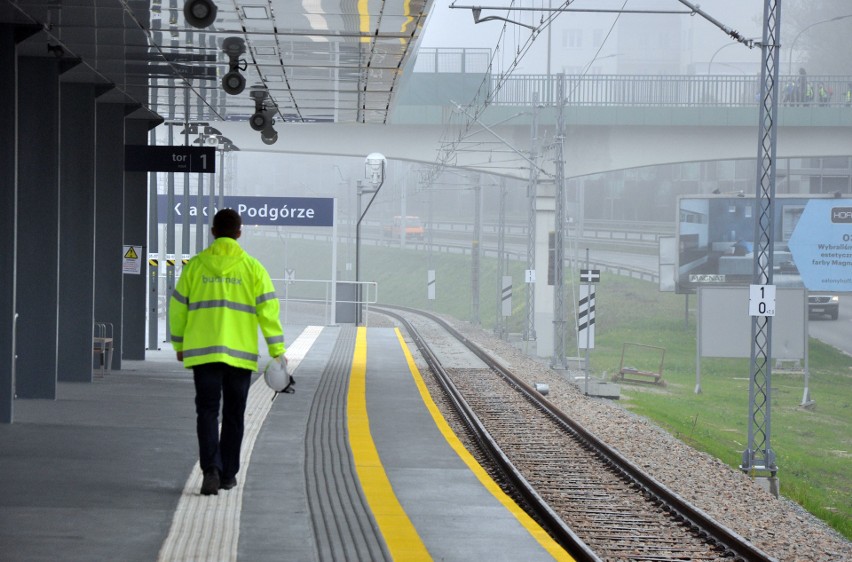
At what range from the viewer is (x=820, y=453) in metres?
24.5

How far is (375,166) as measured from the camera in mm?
31547

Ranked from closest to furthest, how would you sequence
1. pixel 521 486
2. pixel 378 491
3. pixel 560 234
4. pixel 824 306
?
pixel 378 491
pixel 521 486
pixel 560 234
pixel 824 306

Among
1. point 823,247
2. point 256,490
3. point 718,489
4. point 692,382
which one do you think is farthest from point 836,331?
point 256,490

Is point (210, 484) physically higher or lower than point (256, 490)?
higher

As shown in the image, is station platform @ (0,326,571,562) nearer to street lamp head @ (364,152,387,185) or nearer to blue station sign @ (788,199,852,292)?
street lamp head @ (364,152,387,185)

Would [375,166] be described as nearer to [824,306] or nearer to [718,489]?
[718,489]

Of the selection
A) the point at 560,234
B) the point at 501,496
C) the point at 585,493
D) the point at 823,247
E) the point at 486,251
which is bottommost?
the point at 585,493

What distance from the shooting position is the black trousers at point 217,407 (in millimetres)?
7285

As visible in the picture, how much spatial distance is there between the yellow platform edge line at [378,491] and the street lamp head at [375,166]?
15712 mm

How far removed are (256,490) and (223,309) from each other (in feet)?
5.15

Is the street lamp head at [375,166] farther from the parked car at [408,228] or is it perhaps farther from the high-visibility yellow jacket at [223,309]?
the parked car at [408,228]

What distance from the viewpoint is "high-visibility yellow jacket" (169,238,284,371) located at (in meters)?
7.24

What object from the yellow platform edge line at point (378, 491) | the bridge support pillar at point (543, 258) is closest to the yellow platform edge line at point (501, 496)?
the yellow platform edge line at point (378, 491)

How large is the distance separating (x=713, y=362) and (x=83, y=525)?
36334 mm
